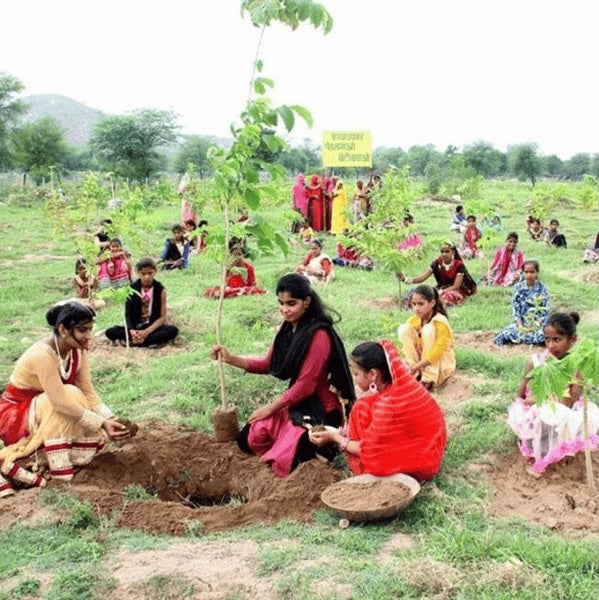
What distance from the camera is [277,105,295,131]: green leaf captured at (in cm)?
391

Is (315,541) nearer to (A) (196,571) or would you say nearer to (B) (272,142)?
(A) (196,571)

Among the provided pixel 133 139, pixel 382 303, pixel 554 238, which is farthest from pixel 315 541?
pixel 133 139

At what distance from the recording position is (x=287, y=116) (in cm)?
393

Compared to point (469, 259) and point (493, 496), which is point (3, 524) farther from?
point (469, 259)

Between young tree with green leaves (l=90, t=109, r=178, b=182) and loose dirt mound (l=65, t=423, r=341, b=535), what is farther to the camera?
young tree with green leaves (l=90, t=109, r=178, b=182)

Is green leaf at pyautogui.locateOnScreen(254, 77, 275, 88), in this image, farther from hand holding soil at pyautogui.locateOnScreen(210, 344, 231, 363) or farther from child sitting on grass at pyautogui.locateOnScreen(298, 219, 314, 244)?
child sitting on grass at pyautogui.locateOnScreen(298, 219, 314, 244)

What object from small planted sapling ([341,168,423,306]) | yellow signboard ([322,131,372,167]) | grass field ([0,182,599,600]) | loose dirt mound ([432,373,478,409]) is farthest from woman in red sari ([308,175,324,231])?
loose dirt mound ([432,373,478,409])

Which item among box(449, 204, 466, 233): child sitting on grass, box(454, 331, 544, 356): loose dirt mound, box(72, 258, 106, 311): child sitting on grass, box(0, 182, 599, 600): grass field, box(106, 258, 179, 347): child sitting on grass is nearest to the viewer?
box(0, 182, 599, 600): grass field

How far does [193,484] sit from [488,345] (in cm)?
422

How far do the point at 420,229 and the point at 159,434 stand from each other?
14.0 meters

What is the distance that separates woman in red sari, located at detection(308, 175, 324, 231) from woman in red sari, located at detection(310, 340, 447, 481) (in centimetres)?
1422

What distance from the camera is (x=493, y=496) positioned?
158 inches

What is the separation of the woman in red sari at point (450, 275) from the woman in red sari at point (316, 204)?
8.90 metres

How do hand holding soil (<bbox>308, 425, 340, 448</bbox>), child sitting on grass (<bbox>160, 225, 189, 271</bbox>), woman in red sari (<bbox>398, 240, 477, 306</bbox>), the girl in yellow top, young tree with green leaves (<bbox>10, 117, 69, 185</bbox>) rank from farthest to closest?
1. young tree with green leaves (<bbox>10, 117, 69, 185</bbox>)
2. child sitting on grass (<bbox>160, 225, 189, 271</bbox>)
3. woman in red sari (<bbox>398, 240, 477, 306</bbox>)
4. the girl in yellow top
5. hand holding soil (<bbox>308, 425, 340, 448</bbox>)
